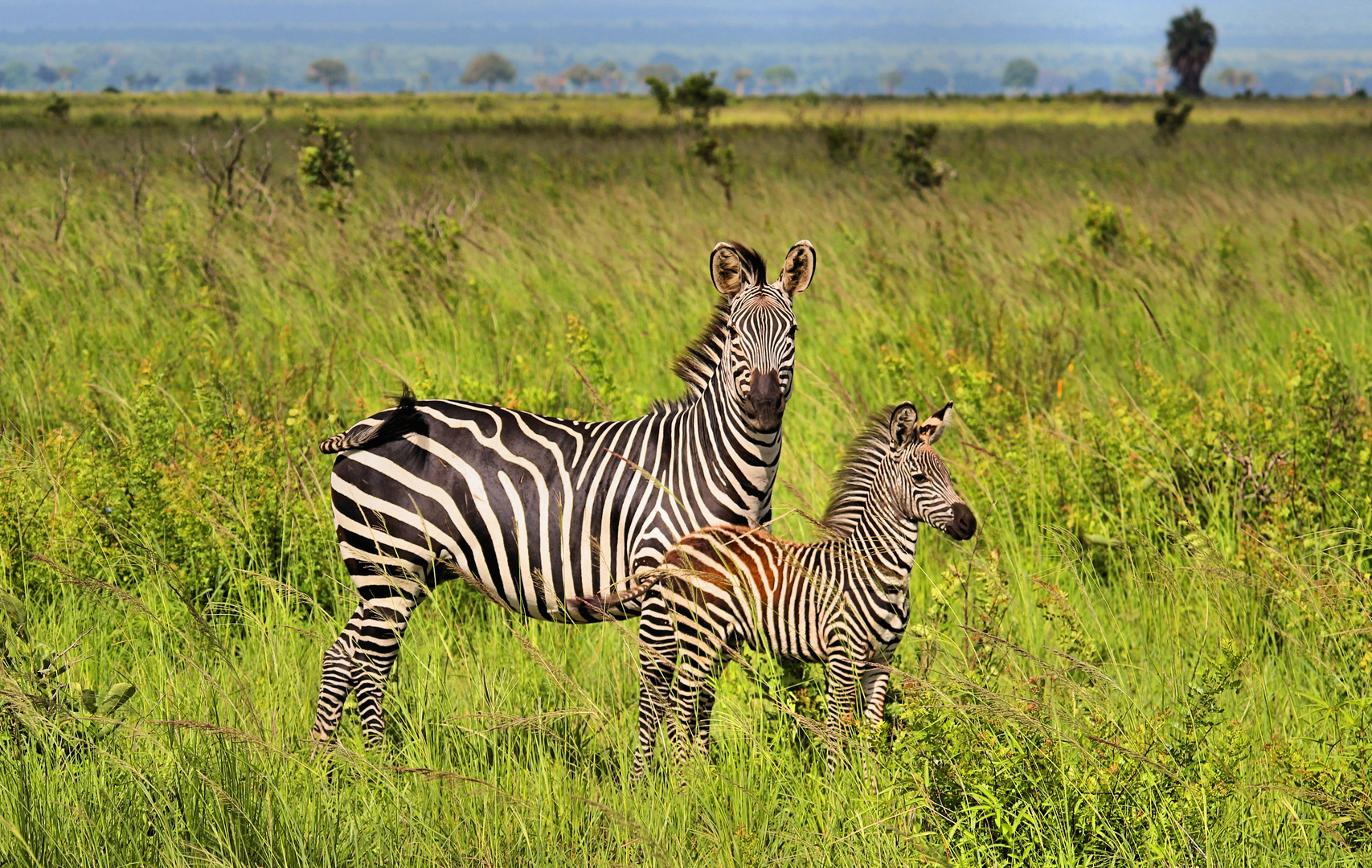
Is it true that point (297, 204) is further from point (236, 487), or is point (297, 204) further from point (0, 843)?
point (0, 843)

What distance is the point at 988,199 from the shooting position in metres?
13.8

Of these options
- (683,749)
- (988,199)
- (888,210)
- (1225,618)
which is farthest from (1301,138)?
(683,749)

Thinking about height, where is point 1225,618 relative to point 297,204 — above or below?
below

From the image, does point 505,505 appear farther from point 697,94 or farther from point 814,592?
point 697,94

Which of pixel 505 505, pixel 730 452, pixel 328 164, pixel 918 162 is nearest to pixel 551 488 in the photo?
pixel 505 505

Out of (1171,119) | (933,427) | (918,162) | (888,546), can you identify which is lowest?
(888,546)

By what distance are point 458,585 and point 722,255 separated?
1.91 metres

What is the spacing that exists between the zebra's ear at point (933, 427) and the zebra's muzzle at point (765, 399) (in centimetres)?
35

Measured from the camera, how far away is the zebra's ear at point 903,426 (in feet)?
8.91

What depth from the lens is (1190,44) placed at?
126688 mm

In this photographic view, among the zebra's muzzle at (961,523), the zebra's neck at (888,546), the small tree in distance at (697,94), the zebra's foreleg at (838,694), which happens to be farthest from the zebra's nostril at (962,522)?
the small tree in distance at (697,94)

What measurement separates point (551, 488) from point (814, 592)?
2.32 feet

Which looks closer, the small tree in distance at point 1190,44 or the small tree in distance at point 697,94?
the small tree in distance at point 697,94

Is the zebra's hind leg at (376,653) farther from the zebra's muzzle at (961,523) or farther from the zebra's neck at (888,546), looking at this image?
the zebra's muzzle at (961,523)
